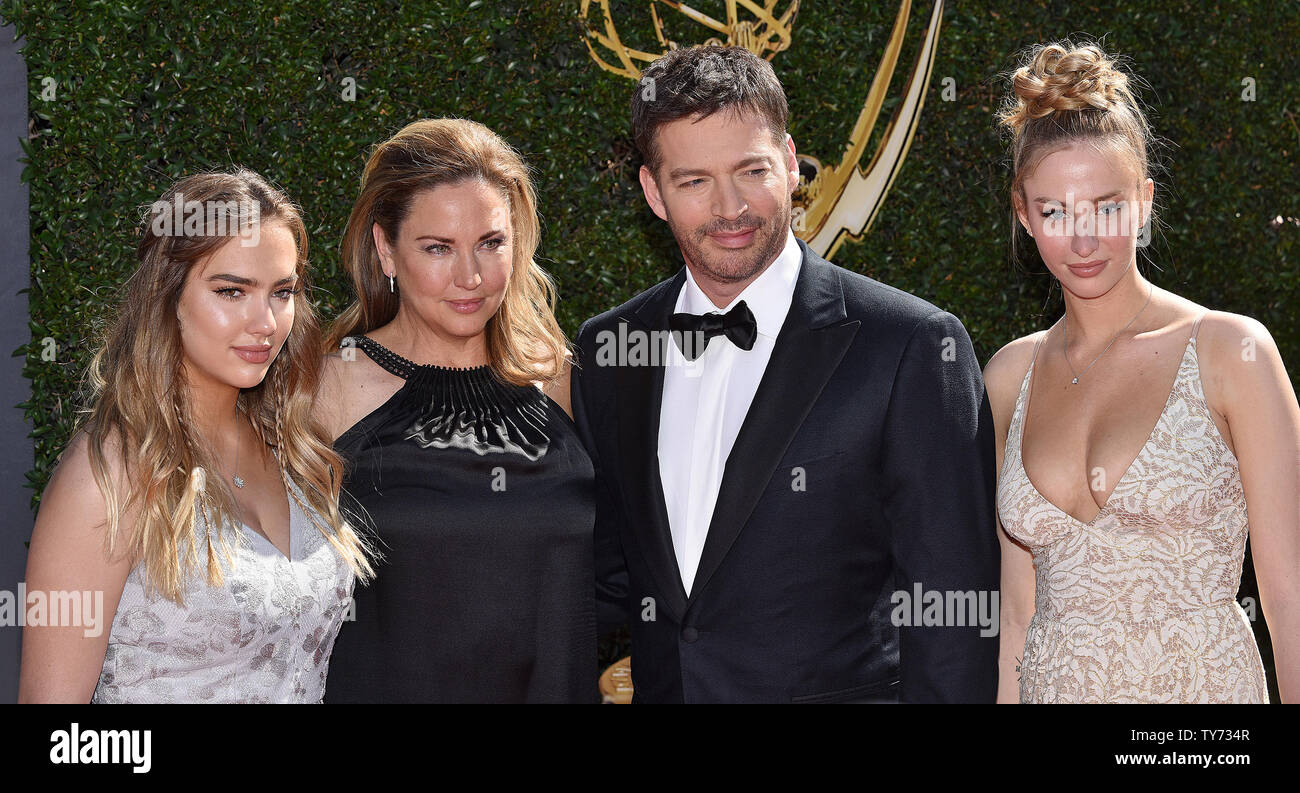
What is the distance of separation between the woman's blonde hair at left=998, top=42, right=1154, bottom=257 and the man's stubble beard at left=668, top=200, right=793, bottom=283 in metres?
0.67

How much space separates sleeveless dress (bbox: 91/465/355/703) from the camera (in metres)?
2.91

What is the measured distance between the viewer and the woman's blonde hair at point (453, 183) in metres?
3.55

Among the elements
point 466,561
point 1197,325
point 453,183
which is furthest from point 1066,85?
point 466,561

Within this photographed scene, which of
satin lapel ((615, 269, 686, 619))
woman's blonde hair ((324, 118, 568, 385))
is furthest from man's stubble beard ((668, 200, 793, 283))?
woman's blonde hair ((324, 118, 568, 385))

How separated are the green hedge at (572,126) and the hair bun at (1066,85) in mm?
2232

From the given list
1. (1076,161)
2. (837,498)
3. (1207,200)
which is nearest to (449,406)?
(837,498)

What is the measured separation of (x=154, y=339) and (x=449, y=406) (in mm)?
878

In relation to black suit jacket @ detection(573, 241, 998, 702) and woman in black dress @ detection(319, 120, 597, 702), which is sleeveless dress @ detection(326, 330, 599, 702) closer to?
woman in black dress @ detection(319, 120, 597, 702)

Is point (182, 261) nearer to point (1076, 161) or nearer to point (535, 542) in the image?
point (535, 542)

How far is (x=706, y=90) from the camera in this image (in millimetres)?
3062

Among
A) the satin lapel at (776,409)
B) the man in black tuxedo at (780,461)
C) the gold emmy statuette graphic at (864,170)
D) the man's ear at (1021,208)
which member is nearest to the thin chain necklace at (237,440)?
the man in black tuxedo at (780,461)

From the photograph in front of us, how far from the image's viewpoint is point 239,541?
3.07 m

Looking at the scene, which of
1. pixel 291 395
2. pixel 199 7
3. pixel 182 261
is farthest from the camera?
pixel 199 7

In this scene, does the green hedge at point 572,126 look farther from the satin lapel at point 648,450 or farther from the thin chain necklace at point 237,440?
the satin lapel at point 648,450
